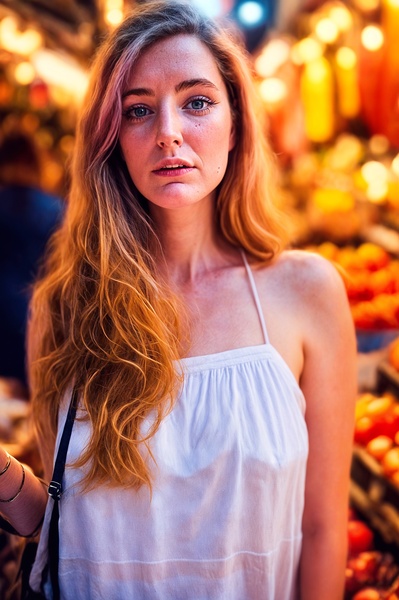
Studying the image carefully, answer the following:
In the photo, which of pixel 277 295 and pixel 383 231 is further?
pixel 383 231

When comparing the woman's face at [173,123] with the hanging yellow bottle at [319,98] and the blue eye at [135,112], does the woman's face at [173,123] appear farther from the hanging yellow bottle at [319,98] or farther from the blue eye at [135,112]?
the hanging yellow bottle at [319,98]

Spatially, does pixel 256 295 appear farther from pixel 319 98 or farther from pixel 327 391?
pixel 319 98

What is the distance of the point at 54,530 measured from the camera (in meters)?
1.50

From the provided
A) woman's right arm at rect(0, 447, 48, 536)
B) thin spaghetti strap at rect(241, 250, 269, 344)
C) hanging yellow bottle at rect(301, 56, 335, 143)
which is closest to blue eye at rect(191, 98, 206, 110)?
thin spaghetti strap at rect(241, 250, 269, 344)

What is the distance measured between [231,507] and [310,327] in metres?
0.47

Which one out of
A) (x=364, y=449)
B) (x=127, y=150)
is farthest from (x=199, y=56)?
(x=364, y=449)

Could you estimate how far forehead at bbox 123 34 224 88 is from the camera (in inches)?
58.5

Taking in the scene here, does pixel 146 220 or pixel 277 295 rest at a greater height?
pixel 146 220

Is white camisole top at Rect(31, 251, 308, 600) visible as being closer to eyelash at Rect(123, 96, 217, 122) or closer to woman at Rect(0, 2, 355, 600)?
woman at Rect(0, 2, 355, 600)

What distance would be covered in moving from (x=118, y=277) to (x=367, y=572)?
1.26m

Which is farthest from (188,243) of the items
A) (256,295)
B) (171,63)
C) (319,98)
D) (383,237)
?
(319,98)

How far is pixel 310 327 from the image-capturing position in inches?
62.1

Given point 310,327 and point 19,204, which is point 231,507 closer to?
point 310,327

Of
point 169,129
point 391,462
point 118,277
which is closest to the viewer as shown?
point 169,129
